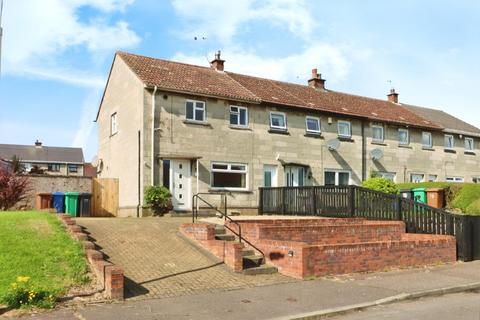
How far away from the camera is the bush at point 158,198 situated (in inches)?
800

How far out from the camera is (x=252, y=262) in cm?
1257

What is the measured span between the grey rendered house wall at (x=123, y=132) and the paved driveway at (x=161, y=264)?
7.22 m

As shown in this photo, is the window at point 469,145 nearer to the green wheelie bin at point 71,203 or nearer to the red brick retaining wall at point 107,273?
the green wheelie bin at point 71,203

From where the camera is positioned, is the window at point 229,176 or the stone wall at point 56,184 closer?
the stone wall at point 56,184

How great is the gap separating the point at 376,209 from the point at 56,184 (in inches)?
535

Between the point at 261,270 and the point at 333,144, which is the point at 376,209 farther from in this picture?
the point at 333,144

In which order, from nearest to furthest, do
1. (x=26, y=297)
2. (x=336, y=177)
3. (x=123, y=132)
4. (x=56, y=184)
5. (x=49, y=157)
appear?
(x=26, y=297)
(x=56, y=184)
(x=123, y=132)
(x=336, y=177)
(x=49, y=157)

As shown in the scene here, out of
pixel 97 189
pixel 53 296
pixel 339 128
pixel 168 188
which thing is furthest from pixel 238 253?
pixel 339 128

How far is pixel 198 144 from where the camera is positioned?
2223 cm

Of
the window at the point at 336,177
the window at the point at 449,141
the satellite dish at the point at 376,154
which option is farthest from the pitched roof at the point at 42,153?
the window at the point at 449,141

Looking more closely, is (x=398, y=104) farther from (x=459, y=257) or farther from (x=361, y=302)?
(x=361, y=302)

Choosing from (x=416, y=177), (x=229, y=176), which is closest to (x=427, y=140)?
(x=416, y=177)

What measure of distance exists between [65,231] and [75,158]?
181ft

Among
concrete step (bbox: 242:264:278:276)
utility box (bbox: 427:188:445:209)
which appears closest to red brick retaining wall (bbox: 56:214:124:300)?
concrete step (bbox: 242:264:278:276)
